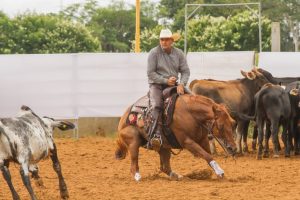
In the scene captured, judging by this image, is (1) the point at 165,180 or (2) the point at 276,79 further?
(2) the point at 276,79

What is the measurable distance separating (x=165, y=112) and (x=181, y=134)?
20.0 inches

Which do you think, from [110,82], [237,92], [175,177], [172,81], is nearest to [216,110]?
[172,81]

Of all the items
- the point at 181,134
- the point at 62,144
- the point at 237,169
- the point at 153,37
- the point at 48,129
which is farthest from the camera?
the point at 153,37

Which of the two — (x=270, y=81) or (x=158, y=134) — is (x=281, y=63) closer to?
(x=270, y=81)

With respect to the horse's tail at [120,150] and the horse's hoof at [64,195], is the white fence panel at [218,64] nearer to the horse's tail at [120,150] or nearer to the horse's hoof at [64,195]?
the horse's tail at [120,150]

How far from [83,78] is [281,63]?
5.07m

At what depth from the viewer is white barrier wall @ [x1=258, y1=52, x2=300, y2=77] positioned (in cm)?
2198

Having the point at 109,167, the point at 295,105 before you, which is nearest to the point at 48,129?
the point at 109,167

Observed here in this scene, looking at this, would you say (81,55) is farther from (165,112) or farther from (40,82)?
(165,112)

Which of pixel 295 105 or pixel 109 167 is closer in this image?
pixel 109 167

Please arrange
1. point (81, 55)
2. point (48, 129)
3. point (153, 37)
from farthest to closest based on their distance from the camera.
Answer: point (153, 37)
point (81, 55)
point (48, 129)

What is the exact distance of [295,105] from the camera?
17891 millimetres

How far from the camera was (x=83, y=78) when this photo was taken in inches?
879

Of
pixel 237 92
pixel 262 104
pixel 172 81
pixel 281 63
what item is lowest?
pixel 262 104
